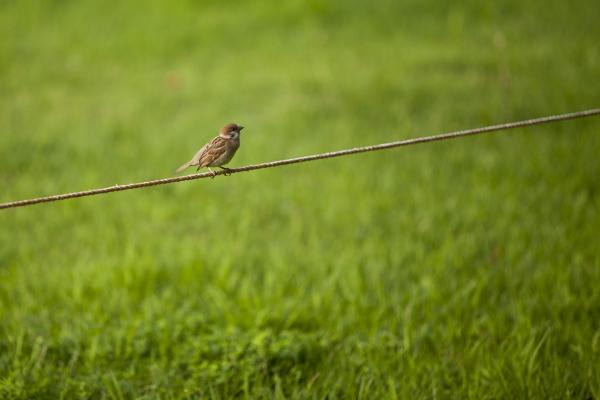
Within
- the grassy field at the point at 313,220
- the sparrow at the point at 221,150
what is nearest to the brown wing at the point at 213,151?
the sparrow at the point at 221,150

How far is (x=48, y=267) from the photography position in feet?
13.7

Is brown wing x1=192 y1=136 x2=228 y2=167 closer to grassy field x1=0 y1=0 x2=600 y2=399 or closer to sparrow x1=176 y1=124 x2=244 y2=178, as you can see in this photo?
sparrow x1=176 y1=124 x2=244 y2=178

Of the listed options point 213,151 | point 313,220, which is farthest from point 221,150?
point 313,220

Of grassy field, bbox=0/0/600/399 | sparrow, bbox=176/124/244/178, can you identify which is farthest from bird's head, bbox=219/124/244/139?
grassy field, bbox=0/0/600/399

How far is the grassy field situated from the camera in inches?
120

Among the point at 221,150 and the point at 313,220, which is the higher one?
the point at 221,150

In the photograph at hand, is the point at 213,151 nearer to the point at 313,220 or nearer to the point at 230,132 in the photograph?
the point at 230,132

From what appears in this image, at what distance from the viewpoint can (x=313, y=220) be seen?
4.89 meters

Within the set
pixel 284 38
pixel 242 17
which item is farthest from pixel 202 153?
pixel 242 17

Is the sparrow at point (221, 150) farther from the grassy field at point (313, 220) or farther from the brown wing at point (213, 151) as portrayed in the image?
the grassy field at point (313, 220)

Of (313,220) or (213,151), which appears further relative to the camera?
(313,220)

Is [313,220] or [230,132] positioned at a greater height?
[230,132]

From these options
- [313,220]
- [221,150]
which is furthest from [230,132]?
[313,220]

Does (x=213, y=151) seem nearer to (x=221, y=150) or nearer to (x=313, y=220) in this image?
(x=221, y=150)
